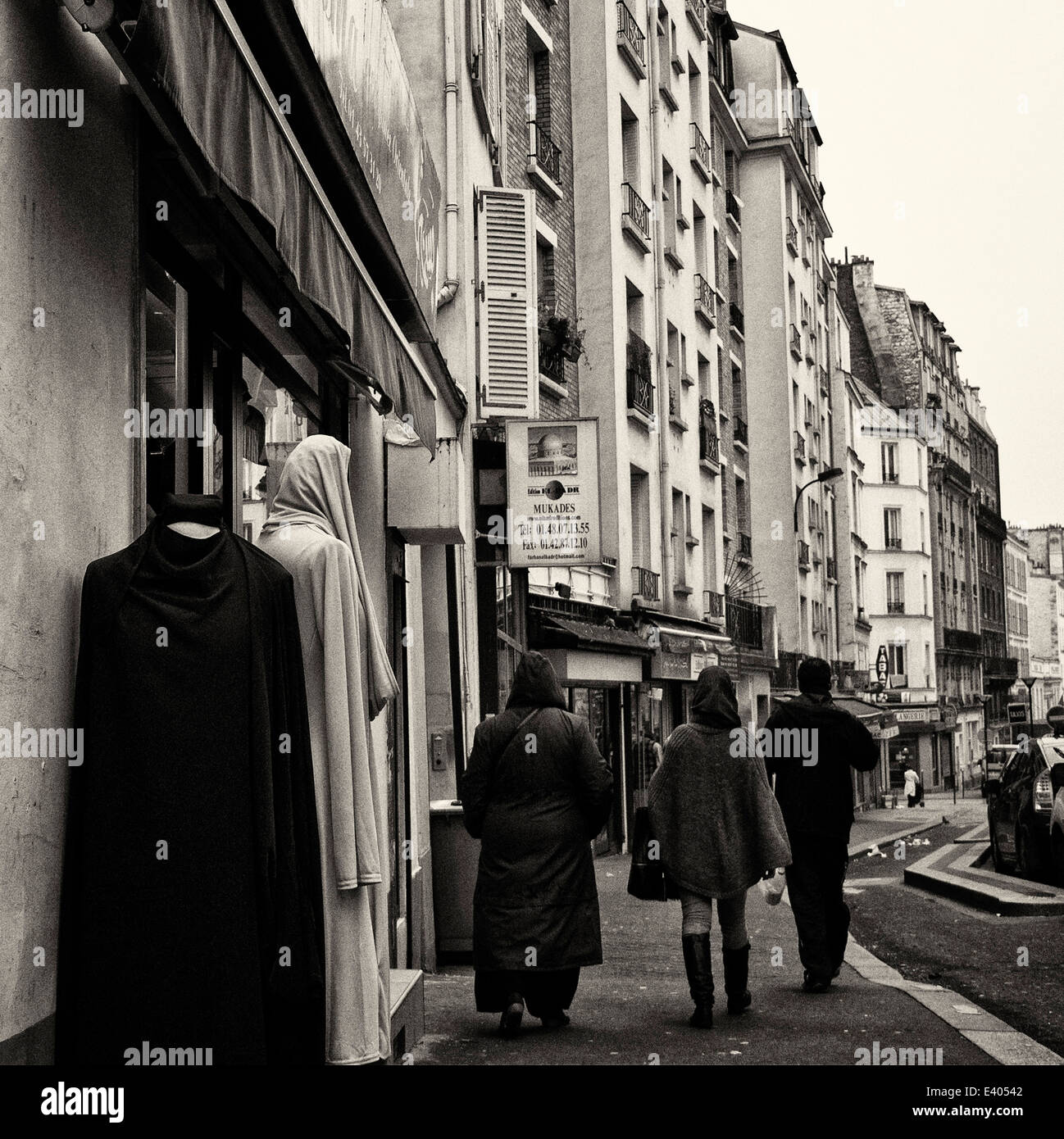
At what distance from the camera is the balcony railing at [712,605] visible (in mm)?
28688

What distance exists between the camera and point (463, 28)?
13812 mm

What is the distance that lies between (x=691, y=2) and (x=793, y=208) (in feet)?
43.8

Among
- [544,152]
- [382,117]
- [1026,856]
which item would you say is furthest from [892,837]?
[382,117]

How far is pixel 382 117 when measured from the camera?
26.1 ft

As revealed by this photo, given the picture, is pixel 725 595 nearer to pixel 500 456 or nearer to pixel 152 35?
pixel 500 456

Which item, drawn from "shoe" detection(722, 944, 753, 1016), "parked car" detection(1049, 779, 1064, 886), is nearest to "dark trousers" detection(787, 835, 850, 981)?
"shoe" detection(722, 944, 753, 1016)

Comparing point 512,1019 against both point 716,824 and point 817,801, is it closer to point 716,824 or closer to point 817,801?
point 716,824

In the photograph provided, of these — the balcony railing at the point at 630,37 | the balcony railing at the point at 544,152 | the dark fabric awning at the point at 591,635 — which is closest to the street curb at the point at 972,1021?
the dark fabric awning at the point at 591,635

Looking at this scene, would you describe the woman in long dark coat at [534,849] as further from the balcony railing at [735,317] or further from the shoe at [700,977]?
the balcony railing at [735,317]

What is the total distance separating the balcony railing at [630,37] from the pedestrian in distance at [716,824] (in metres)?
17.9

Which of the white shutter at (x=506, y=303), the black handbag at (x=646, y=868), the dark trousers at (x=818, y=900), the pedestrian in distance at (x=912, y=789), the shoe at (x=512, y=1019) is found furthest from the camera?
the pedestrian in distance at (x=912, y=789)

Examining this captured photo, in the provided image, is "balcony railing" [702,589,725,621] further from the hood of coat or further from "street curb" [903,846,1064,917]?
the hood of coat

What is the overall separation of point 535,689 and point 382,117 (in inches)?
123

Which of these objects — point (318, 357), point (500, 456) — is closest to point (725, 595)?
point (500, 456)
